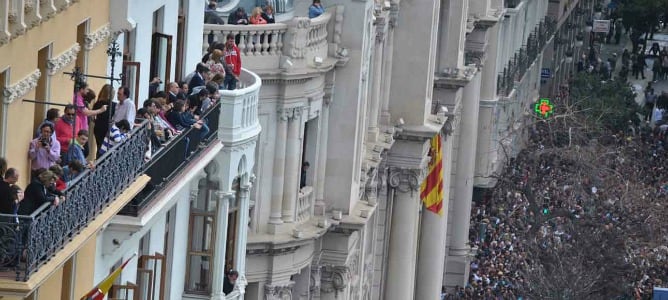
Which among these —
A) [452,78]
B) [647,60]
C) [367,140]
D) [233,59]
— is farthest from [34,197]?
[647,60]

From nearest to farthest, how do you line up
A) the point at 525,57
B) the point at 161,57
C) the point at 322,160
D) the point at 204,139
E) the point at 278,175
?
the point at 204,139, the point at 161,57, the point at 278,175, the point at 322,160, the point at 525,57

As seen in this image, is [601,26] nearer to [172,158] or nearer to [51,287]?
[172,158]

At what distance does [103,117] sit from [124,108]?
0.45 m

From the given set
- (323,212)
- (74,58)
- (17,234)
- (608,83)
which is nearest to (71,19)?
(74,58)

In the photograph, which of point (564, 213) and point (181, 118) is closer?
point (181, 118)

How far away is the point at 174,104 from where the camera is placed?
48562 millimetres

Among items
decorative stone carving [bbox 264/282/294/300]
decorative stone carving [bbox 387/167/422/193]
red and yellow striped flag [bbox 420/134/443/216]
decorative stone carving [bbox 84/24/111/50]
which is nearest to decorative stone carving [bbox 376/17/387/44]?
decorative stone carving [bbox 387/167/422/193]

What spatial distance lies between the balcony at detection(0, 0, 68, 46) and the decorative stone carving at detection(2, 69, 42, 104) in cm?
76

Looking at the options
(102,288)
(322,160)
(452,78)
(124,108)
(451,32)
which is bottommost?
(452,78)

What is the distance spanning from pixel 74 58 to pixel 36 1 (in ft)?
9.56

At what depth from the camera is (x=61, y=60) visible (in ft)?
140

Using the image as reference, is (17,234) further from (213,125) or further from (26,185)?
Answer: (213,125)

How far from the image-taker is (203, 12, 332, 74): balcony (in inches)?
2530

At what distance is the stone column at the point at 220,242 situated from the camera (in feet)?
169
